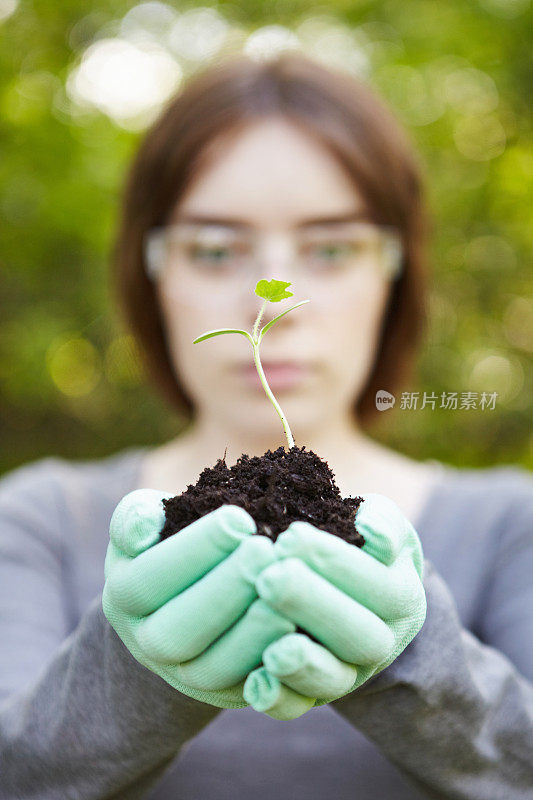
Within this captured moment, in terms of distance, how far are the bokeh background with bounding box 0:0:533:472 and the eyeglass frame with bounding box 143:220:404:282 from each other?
5.19 feet

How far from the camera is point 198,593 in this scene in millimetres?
777

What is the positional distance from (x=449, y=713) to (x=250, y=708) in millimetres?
650

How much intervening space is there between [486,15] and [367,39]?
2.81 ft

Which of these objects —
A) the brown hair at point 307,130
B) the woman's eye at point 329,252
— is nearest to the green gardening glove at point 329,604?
the woman's eye at point 329,252

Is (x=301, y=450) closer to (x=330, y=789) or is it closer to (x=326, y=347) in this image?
(x=326, y=347)

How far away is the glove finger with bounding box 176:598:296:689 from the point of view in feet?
2.50

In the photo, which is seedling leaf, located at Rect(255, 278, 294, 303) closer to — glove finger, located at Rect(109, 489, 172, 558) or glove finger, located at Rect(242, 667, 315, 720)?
glove finger, located at Rect(109, 489, 172, 558)

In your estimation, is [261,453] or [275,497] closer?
[275,497]

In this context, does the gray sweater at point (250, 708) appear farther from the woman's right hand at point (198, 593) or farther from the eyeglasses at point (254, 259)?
the eyeglasses at point (254, 259)

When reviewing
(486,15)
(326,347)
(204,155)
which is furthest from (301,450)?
(486,15)

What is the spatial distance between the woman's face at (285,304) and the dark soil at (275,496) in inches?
24.4

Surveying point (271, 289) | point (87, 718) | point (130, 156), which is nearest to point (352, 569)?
point (271, 289)

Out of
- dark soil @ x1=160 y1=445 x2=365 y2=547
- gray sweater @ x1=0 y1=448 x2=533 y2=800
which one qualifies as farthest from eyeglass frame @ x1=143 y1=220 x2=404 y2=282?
dark soil @ x1=160 y1=445 x2=365 y2=547

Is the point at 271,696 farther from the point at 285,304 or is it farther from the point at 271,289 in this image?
the point at 285,304
